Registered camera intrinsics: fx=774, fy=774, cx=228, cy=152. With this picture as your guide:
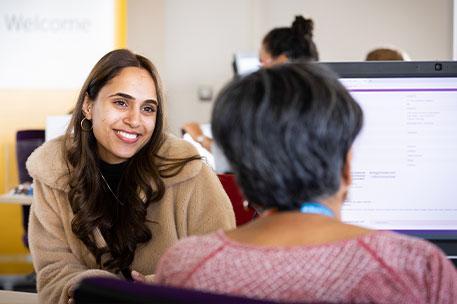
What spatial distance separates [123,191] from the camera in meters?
2.26

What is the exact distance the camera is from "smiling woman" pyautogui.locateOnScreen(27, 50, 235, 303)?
2.21 metres

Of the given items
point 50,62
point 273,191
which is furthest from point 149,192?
point 50,62

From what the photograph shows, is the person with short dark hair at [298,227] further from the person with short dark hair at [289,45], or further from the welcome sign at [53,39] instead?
the welcome sign at [53,39]

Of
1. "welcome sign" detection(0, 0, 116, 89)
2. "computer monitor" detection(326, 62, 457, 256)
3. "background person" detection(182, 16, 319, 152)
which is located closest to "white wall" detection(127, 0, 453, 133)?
"welcome sign" detection(0, 0, 116, 89)

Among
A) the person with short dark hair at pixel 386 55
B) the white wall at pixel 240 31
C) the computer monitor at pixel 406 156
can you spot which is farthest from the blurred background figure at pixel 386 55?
the white wall at pixel 240 31

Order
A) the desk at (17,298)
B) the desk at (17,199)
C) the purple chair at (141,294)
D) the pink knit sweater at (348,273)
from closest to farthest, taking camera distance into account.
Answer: the purple chair at (141,294)
the pink knit sweater at (348,273)
the desk at (17,298)
the desk at (17,199)

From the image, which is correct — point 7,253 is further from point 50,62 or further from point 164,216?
point 164,216

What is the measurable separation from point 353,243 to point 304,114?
19 cm

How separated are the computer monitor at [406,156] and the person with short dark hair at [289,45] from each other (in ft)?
6.30

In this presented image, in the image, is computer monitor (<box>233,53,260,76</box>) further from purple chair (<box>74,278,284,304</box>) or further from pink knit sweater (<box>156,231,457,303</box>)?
purple chair (<box>74,278,284,304</box>)

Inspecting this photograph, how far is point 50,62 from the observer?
6.85 metres

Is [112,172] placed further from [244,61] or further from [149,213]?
[244,61]

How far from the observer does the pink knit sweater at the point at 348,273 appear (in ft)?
3.35

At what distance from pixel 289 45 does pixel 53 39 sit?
3.71 meters
